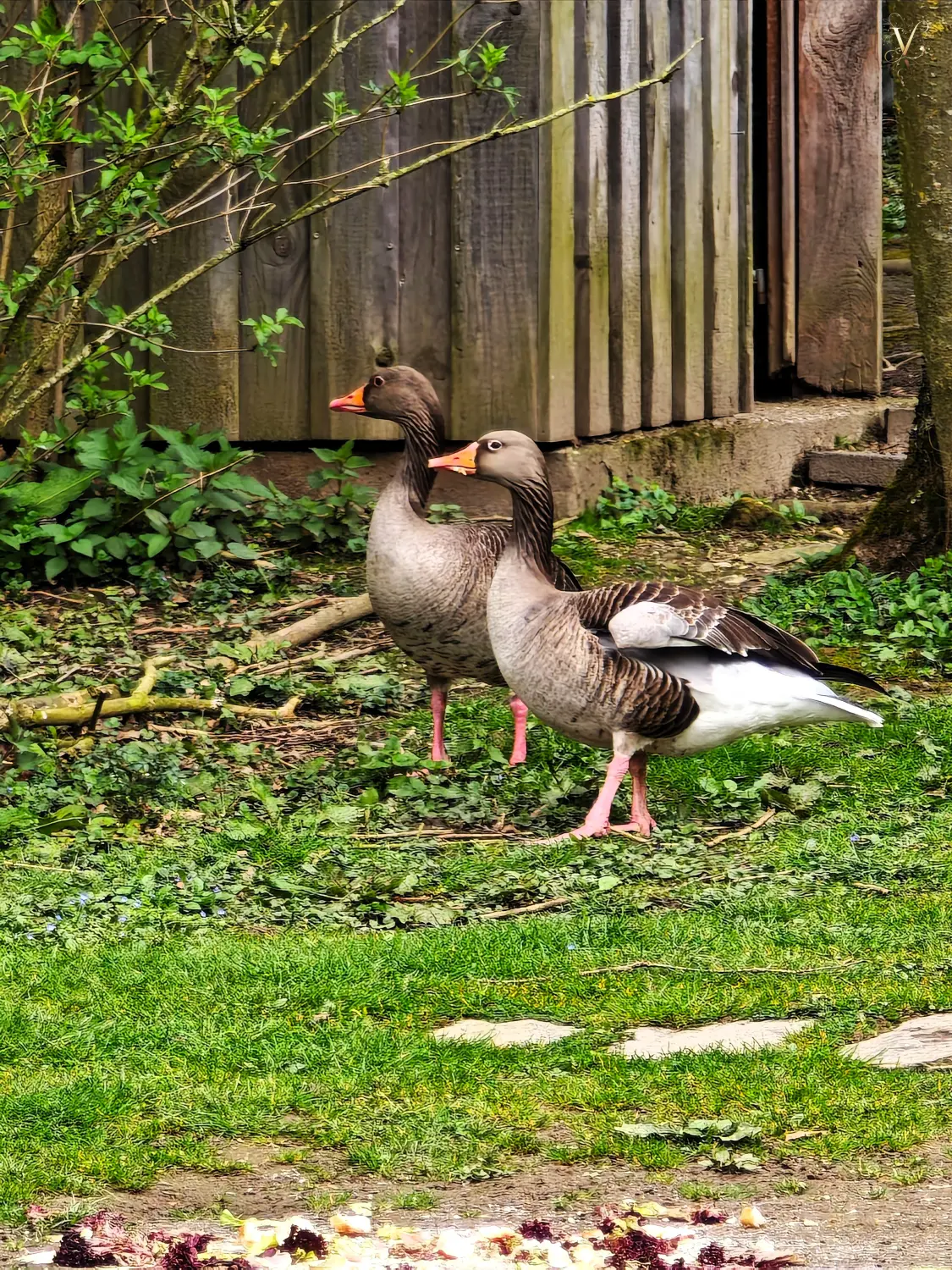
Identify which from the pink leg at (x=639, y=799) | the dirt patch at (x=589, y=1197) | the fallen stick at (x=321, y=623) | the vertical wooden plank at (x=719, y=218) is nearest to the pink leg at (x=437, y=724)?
the pink leg at (x=639, y=799)

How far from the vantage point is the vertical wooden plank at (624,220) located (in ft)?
31.0

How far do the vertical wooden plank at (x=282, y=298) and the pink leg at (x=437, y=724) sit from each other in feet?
9.93

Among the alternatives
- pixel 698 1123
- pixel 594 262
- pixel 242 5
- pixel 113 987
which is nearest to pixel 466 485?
→ pixel 594 262

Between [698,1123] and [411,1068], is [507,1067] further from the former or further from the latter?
[698,1123]

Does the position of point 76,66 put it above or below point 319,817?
above

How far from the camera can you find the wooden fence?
8797 mm

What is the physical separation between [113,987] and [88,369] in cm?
479

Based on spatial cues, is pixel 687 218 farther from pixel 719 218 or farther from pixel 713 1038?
pixel 713 1038

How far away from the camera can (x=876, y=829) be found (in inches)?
217

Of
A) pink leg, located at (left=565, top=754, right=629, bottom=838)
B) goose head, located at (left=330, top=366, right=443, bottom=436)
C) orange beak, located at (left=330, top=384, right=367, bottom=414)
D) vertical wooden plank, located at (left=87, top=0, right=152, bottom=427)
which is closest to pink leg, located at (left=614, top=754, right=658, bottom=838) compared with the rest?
pink leg, located at (left=565, top=754, right=629, bottom=838)

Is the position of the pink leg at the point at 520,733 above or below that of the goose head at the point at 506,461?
below

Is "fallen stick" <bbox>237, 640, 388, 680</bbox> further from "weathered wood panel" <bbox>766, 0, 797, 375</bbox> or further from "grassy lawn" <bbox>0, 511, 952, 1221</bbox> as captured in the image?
"weathered wood panel" <bbox>766, 0, 797, 375</bbox>

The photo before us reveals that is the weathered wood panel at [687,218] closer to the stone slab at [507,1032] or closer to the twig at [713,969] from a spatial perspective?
the twig at [713,969]

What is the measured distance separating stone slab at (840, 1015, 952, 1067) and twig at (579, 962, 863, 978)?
16.1 inches
